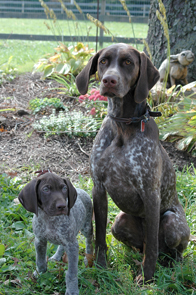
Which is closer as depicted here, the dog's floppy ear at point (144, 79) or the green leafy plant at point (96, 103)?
the dog's floppy ear at point (144, 79)

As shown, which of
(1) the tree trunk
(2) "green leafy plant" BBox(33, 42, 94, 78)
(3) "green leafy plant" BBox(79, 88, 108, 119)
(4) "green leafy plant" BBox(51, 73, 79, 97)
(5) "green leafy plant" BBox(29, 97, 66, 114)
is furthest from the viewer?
(2) "green leafy plant" BBox(33, 42, 94, 78)

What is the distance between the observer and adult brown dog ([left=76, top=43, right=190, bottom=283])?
2.49 metres

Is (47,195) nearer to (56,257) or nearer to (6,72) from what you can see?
(56,257)

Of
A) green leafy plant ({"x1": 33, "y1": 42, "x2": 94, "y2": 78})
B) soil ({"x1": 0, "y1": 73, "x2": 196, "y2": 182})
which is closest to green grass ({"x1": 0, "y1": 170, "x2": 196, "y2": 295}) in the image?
soil ({"x1": 0, "y1": 73, "x2": 196, "y2": 182})

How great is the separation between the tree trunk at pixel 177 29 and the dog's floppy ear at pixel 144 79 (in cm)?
340

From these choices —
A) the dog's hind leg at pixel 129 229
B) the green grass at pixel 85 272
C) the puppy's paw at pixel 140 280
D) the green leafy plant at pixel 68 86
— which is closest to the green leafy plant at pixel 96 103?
the green leafy plant at pixel 68 86

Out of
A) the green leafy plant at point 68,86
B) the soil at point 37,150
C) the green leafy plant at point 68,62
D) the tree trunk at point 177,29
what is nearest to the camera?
the soil at point 37,150

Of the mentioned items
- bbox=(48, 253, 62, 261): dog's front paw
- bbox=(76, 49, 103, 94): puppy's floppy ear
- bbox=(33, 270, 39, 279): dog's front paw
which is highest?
→ bbox=(76, 49, 103, 94): puppy's floppy ear

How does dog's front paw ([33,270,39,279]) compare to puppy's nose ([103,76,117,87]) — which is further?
dog's front paw ([33,270,39,279])

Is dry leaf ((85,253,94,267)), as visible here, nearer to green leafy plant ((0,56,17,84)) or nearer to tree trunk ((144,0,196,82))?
tree trunk ((144,0,196,82))

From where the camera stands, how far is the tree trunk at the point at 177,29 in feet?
18.1

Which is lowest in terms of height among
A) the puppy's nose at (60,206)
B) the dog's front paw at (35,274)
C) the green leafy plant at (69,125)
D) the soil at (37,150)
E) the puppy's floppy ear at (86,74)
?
the dog's front paw at (35,274)

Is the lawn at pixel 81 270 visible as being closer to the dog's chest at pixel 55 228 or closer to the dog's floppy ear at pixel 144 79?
the dog's chest at pixel 55 228

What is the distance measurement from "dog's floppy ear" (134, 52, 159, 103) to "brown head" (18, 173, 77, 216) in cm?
85
